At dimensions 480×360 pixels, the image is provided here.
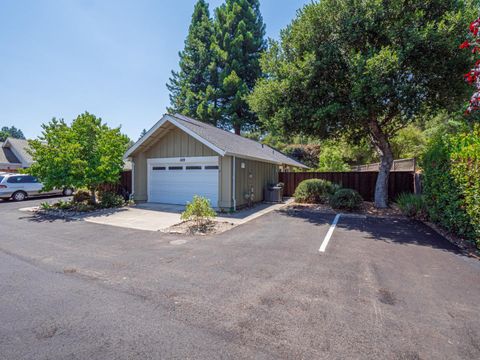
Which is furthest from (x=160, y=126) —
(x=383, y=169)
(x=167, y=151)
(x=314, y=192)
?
(x=383, y=169)

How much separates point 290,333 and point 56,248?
5.63 meters

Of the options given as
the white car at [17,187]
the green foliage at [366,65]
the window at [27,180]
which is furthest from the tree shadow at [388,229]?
the window at [27,180]

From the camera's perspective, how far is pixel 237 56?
78.4ft

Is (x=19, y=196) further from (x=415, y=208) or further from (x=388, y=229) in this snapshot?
(x=415, y=208)

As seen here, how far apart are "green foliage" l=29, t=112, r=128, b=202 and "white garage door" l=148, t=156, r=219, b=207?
1.90 m

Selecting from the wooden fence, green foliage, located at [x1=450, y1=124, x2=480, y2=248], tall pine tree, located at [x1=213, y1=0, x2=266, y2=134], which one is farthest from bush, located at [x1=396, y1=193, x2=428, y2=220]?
tall pine tree, located at [x1=213, y1=0, x2=266, y2=134]

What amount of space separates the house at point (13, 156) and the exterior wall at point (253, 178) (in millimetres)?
23340

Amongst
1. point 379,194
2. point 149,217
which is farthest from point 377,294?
point 379,194

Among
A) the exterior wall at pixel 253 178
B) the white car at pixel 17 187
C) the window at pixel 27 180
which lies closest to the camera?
the exterior wall at pixel 253 178

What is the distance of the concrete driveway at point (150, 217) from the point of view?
787cm

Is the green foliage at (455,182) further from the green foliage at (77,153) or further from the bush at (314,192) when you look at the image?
the green foliage at (77,153)

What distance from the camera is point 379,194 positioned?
35.9 feet

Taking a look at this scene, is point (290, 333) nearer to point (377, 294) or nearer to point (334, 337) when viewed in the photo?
point (334, 337)

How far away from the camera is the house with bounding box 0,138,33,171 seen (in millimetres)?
23172
